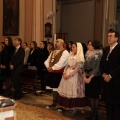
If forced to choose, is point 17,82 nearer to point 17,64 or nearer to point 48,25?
point 17,64

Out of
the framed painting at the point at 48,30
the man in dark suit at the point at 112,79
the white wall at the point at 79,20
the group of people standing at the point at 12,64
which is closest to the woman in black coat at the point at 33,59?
the group of people standing at the point at 12,64

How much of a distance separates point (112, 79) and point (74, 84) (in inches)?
44.9

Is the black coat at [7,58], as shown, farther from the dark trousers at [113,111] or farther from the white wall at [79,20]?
the white wall at [79,20]

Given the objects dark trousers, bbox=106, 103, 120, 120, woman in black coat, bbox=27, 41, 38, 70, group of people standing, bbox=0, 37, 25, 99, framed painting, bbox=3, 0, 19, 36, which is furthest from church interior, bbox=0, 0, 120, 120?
dark trousers, bbox=106, 103, 120, 120

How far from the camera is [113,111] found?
441cm

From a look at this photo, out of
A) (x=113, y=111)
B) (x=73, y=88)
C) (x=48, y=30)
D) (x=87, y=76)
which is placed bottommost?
(x=113, y=111)

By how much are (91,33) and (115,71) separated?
903 cm

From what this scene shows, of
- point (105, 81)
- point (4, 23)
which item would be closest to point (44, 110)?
point (105, 81)

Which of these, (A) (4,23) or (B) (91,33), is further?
(B) (91,33)

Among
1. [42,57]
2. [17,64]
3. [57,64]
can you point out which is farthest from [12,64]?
[57,64]

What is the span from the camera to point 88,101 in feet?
17.9

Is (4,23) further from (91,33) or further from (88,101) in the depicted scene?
(88,101)

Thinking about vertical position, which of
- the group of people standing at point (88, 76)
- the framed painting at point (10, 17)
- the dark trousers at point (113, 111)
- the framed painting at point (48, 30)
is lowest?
the dark trousers at point (113, 111)

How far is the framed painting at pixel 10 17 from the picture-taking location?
1044 cm
